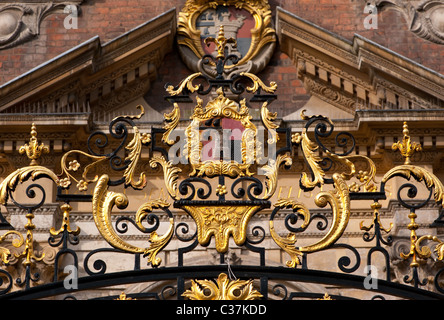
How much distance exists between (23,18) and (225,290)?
8054 millimetres

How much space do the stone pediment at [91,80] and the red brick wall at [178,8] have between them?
0.50 m

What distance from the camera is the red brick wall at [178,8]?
15.9 metres

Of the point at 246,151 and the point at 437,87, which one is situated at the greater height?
the point at 437,87

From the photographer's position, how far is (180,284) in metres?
9.31

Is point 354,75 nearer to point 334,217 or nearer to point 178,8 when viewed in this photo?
point 178,8

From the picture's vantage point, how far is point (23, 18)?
1625 cm

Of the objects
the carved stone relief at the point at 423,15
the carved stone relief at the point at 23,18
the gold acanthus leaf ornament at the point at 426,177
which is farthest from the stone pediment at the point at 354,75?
the gold acanthus leaf ornament at the point at 426,177

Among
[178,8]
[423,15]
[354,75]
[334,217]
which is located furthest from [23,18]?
[334,217]

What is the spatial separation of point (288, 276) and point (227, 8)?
24.8ft

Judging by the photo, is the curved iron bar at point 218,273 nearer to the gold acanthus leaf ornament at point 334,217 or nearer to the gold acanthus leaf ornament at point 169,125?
the gold acanthus leaf ornament at point 334,217
